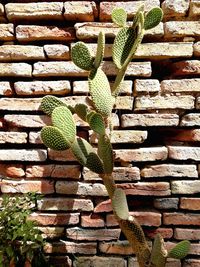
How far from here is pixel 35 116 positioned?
1603mm

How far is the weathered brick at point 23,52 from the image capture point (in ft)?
5.14

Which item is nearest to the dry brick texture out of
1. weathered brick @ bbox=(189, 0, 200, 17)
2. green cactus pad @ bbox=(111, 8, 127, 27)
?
weathered brick @ bbox=(189, 0, 200, 17)

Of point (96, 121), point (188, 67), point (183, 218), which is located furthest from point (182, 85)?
point (183, 218)

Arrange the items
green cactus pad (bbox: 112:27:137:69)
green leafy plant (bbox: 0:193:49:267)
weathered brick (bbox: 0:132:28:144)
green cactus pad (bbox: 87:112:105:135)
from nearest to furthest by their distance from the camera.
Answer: green cactus pad (bbox: 87:112:105:135) → green cactus pad (bbox: 112:27:137:69) → green leafy plant (bbox: 0:193:49:267) → weathered brick (bbox: 0:132:28:144)

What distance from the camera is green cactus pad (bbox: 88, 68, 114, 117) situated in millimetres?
1302

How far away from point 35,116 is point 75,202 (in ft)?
1.55

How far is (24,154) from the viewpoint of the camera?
5.29 ft

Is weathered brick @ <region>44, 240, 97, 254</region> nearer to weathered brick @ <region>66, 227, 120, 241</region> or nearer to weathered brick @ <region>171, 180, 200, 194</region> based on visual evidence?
weathered brick @ <region>66, 227, 120, 241</region>

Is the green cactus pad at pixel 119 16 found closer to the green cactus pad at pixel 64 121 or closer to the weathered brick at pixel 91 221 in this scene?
the green cactus pad at pixel 64 121

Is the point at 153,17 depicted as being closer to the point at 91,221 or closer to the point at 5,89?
the point at 5,89

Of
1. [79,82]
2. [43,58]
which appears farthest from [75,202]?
[43,58]

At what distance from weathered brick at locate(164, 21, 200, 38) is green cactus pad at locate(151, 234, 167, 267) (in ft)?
3.04

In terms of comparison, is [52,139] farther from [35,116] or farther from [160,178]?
[160,178]

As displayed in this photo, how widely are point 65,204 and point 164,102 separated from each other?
702 mm
